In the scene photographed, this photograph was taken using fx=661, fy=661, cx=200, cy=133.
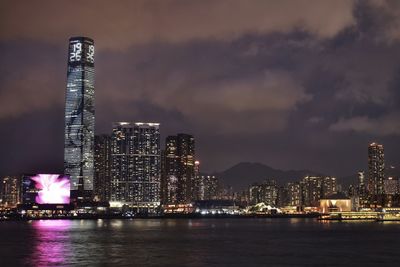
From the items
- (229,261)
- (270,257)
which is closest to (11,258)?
(229,261)

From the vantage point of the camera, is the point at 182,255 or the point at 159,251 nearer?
the point at 182,255

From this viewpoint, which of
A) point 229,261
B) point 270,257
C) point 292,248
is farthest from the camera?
point 292,248

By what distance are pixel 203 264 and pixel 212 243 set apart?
32.0m

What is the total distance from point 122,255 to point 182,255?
6.94 meters

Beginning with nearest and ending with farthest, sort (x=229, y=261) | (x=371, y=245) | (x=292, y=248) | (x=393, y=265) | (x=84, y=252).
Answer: (x=393, y=265) → (x=229, y=261) → (x=84, y=252) → (x=292, y=248) → (x=371, y=245)

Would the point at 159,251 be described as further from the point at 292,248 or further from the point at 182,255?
the point at 292,248

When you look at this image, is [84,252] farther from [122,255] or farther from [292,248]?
[292,248]

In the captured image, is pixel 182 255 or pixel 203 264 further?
pixel 182 255

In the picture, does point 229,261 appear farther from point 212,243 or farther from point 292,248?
point 212,243

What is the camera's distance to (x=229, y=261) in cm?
6962

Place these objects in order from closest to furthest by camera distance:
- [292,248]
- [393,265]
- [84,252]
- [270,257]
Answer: [393,265], [270,257], [84,252], [292,248]

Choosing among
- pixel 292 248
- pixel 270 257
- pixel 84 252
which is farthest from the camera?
pixel 292 248

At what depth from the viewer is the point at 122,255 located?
76.4m

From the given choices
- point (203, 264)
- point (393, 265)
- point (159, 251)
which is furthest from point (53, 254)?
point (393, 265)
